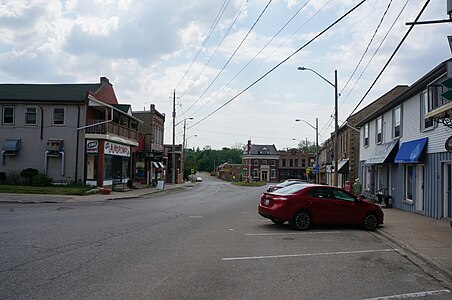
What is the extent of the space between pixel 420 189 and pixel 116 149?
24074 mm

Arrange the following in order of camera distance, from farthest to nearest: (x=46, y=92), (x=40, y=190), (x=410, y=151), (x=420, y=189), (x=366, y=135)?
(x=46, y=92)
(x=366, y=135)
(x=40, y=190)
(x=410, y=151)
(x=420, y=189)

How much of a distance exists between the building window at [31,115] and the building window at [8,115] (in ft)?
3.50

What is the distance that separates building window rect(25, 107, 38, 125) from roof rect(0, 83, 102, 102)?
0.73m

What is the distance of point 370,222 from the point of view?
48.7ft

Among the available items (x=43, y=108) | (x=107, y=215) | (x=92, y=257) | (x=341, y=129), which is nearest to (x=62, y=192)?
(x=43, y=108)

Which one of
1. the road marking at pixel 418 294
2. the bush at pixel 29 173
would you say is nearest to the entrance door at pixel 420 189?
the road marking at pixel 418 294

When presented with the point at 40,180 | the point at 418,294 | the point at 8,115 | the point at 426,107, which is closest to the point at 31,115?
the point at 8,115

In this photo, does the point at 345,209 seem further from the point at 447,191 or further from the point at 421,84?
the point at 421,84

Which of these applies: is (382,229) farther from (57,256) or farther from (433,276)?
(57,256)

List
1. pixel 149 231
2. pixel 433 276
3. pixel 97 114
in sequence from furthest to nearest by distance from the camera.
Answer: pixel 97 114
pixel 149 231
pixel 433 276

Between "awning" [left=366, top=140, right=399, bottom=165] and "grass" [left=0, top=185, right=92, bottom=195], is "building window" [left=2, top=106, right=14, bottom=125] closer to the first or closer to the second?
"grass" [left=0, top=185, right=92, bottom=195]

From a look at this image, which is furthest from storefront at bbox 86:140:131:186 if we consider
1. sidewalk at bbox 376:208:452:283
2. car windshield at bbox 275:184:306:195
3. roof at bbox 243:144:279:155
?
roof at bbox 243:144:279:155

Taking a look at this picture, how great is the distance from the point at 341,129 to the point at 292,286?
4038 cm

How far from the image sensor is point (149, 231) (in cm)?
1308
